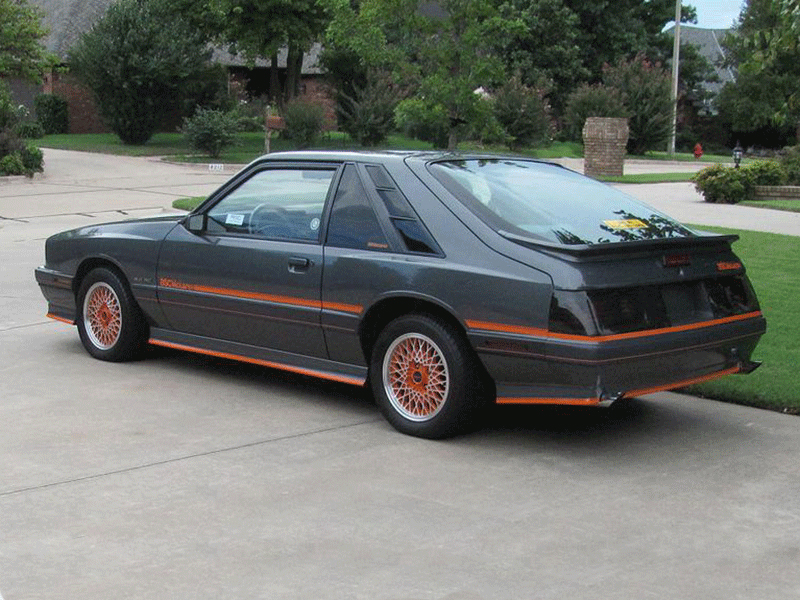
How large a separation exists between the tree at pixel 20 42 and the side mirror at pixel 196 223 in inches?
863

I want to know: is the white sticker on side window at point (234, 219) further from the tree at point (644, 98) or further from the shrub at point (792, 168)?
the tree at point (644, 98)

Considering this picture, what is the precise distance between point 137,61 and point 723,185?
18908mm

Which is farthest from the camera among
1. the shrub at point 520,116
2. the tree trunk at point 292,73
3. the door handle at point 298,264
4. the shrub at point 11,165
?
the tree trunk at point 292,73

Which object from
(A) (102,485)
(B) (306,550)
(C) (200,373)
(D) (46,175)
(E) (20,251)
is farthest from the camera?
(D) (46,175)

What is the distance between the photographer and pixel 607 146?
103 feet

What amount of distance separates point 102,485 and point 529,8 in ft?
173

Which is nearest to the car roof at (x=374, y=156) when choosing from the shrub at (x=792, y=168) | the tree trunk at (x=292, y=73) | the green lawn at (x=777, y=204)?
the green lawn at (x=777, y=204)

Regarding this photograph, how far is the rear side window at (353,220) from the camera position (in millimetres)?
6918

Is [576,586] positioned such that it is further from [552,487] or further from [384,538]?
[552,487]

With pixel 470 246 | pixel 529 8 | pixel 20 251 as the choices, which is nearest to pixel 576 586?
pixel 470 246

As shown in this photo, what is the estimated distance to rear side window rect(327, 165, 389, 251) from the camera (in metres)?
6.92

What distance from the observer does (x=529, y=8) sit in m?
55.9

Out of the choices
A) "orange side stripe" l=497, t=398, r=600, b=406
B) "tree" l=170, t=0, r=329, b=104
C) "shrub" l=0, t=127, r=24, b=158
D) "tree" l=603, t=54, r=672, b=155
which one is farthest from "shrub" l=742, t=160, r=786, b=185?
"tree" l=603, t=54, r=672, b=155

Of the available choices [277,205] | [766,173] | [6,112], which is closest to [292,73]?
[6,112]
